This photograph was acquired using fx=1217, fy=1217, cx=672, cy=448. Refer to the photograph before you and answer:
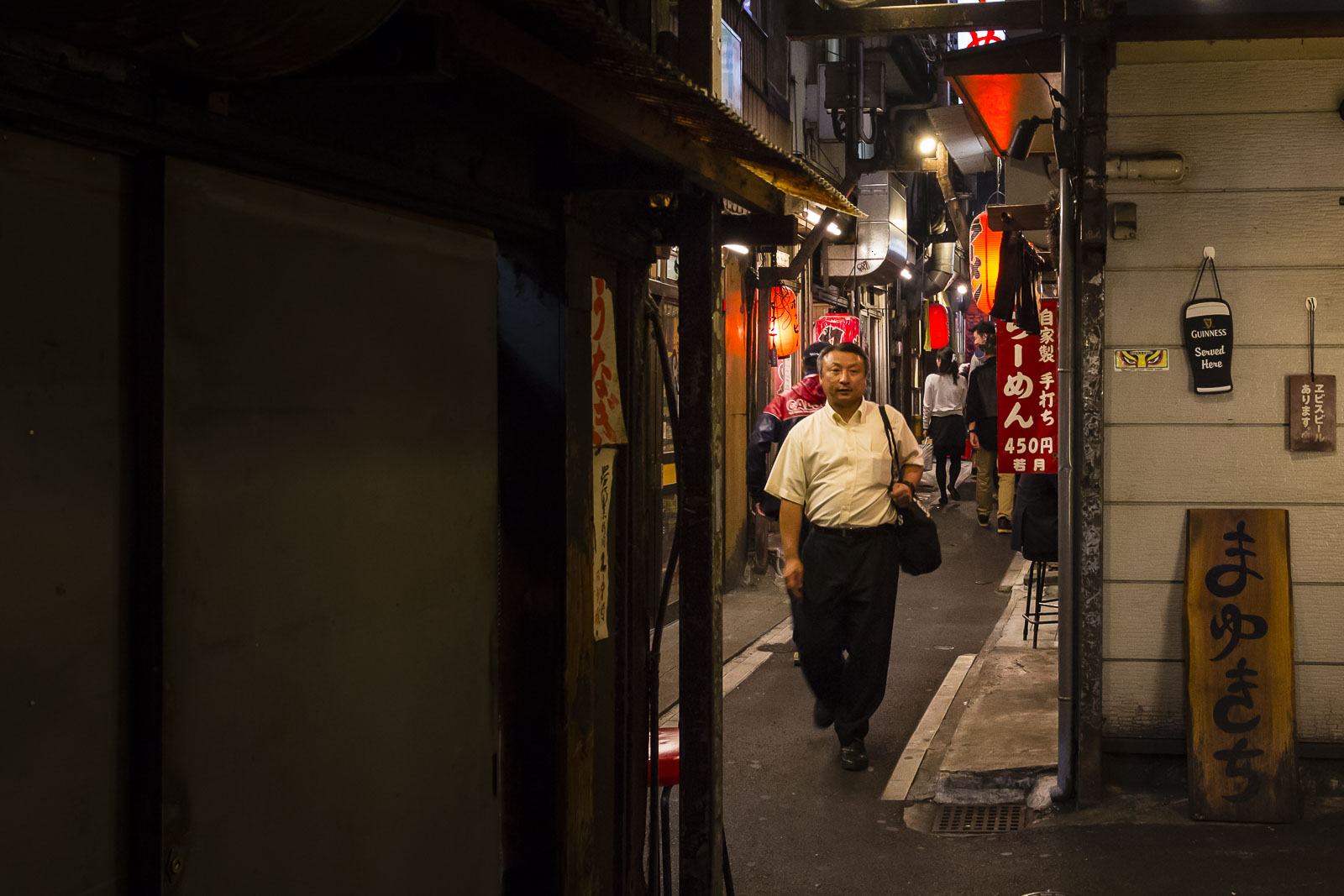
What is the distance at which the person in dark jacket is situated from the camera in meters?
9.64

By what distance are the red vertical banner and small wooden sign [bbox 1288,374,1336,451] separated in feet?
9.62

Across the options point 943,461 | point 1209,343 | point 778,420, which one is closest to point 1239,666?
point 1209,343

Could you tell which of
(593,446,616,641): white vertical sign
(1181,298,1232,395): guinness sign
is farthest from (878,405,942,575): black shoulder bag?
(593,446,616,641): white vertical sign

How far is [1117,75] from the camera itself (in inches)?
256

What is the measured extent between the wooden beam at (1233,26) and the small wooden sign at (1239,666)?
8.10 feet

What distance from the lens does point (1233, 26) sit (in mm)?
6211

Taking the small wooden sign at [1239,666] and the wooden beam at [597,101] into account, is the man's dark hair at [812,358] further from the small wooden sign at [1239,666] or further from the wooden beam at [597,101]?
the wooden beam at [597,101]

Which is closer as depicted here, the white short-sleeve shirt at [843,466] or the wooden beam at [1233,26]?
the wooden beam at [1233,26]

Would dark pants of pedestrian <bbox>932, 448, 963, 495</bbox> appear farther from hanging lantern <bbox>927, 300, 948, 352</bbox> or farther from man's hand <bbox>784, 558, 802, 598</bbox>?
man's hand <bbox>784, 558, 802, 598</bbox>

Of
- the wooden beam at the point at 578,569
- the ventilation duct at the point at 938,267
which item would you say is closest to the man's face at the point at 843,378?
the wooden beam at the point at 578,569

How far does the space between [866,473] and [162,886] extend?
5701mm

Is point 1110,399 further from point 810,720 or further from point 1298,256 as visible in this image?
point 810,720

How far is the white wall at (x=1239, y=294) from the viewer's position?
6.48m

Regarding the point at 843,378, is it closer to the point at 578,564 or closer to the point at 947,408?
the point at 578,564
